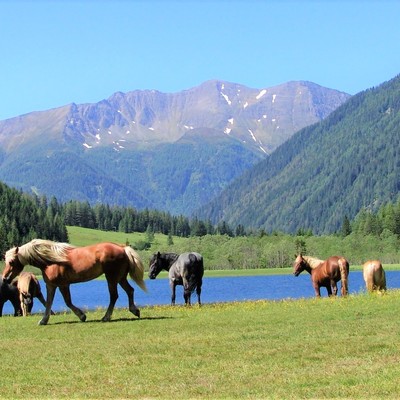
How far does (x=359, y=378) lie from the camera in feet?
50.3

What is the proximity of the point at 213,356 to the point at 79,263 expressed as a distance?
10.3 metres

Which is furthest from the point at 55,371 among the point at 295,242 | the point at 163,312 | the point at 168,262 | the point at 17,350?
the point at 295,242

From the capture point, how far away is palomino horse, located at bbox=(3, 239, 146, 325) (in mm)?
27625

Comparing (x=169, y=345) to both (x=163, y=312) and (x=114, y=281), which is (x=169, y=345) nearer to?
(x=114, y=281)

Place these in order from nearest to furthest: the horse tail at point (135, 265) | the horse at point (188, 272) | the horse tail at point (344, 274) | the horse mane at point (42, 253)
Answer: the horse tail at point (135, 265), the horse mane at point (42, 253), the horse at point (188, 272), the horse tail at point (344, 274)

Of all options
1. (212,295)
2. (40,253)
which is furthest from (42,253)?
(212,295)

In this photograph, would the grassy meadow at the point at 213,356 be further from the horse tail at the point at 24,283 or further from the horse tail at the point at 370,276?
the horse tail at the point at 24,283

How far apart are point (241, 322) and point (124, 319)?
508cm

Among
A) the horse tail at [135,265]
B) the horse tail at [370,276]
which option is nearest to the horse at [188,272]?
the horse tail at [370,276]

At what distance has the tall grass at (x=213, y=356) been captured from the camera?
49.8ft

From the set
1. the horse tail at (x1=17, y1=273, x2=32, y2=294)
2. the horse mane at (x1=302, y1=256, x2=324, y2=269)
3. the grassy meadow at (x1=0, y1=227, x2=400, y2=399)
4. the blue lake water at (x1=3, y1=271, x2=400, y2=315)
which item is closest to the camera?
the grassy meadow at (x1=0, y1=227, x2=400, y2=399)

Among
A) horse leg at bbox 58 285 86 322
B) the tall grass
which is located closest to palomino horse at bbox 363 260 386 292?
the tall grass

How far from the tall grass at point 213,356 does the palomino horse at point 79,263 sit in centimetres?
146

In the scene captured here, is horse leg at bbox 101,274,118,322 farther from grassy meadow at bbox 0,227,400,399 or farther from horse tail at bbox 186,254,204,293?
horse tail at bbox 186,254,204,293
